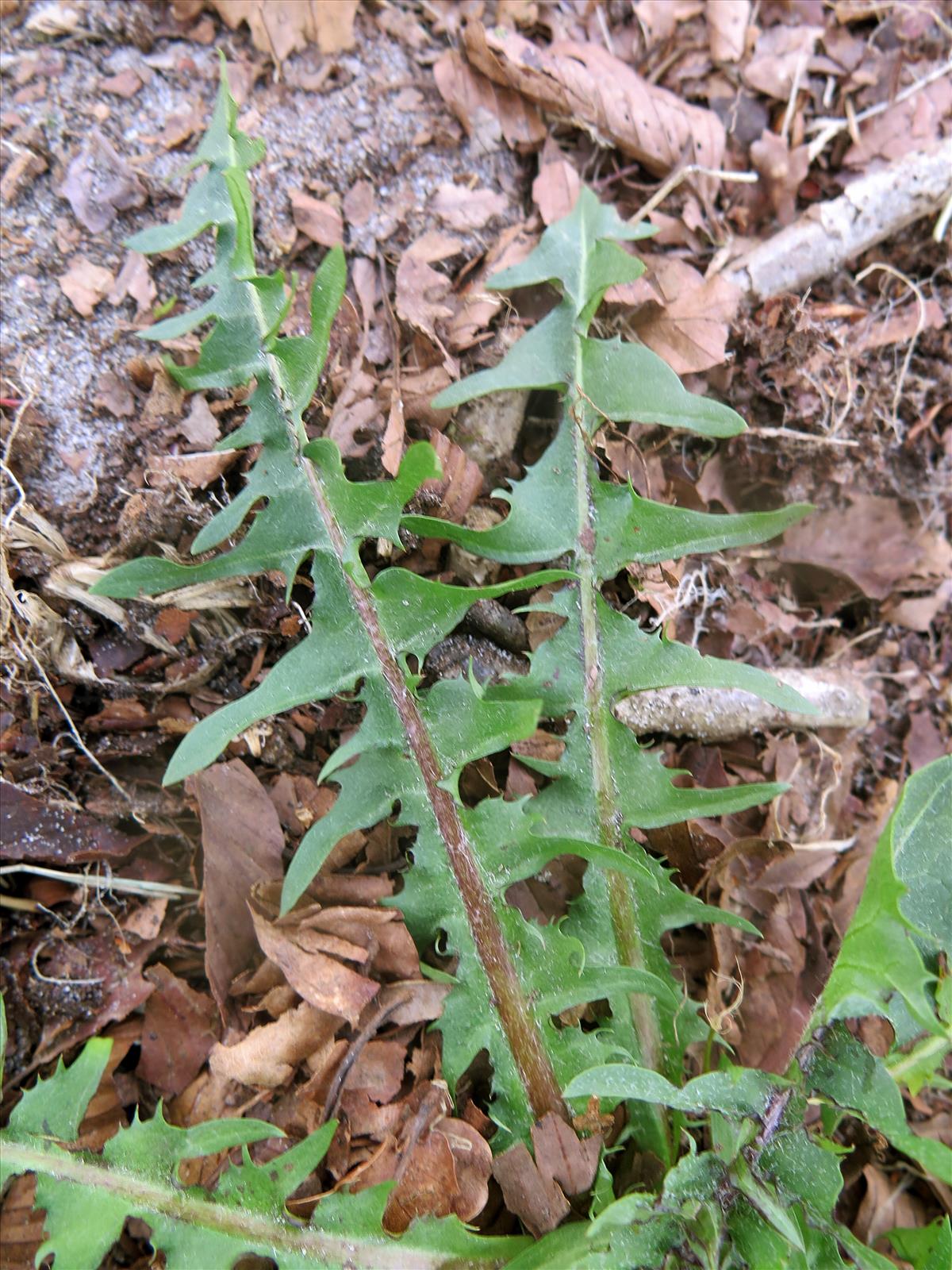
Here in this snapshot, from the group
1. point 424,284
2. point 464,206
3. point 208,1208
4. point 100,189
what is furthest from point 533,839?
point 100,189

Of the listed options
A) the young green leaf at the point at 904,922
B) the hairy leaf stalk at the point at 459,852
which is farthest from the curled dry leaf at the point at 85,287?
the young green leaf at the point at 904,922

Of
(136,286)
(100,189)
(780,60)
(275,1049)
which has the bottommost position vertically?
(275,1049)

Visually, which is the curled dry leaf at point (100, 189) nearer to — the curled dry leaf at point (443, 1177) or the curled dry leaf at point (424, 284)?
the curled dry leaf at point (424, 284)

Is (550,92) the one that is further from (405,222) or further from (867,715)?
(867,715)

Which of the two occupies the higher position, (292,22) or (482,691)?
(292,22)

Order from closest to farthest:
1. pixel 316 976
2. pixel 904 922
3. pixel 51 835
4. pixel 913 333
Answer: pixel 904 922, pixel 316 976, pixel 51 835, pixel 913 333

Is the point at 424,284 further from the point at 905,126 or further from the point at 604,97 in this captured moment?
the point at 905,126
